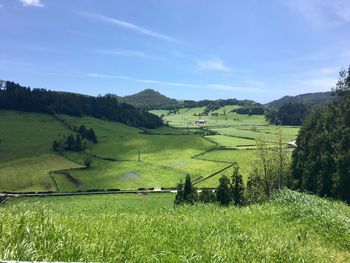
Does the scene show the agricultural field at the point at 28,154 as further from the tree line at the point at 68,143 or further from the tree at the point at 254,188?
the tree at the point at 254,188

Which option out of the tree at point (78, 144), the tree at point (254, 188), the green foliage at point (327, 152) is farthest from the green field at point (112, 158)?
the tree at point (254, 188)

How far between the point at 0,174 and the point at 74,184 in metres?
26.7

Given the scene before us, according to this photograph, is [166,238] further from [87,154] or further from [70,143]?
[70,143]

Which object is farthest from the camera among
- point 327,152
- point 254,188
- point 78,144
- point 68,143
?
point 68,143

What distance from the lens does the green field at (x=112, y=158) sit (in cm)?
11894

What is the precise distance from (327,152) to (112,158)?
3968 inches

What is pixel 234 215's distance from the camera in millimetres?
17766

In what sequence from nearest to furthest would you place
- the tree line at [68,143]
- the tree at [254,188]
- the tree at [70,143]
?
1. the tree at [254,188]
2. the tree line at [68,143]
3. the tree at [70,143]

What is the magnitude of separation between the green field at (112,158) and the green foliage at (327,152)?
17.6 meters

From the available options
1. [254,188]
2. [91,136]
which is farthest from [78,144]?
[254,188]

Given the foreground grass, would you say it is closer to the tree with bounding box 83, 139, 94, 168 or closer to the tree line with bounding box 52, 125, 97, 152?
the tree with bounding box 83, 139, 94, 168

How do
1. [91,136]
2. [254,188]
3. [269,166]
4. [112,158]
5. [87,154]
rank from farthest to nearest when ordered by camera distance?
1. [91,136]
2. [112,158]
3. [87,154]
4. [269,166]
5. [254,188]

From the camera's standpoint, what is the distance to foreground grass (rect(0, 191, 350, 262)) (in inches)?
318

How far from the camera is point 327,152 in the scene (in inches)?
2435
